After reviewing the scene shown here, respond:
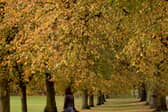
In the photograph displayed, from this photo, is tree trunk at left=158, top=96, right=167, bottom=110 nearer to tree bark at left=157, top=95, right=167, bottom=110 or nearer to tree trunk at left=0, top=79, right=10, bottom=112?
tree bark at left=157, top=95, right=167, bottom=110

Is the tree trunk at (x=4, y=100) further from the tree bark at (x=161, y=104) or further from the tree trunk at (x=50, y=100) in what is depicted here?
the tree bark at (x=161, y=104)

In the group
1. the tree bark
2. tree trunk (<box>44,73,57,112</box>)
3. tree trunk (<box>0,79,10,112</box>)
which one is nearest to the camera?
tree trunk (<box>0,79,10,112</box>)

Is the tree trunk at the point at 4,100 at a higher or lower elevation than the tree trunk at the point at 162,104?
higher

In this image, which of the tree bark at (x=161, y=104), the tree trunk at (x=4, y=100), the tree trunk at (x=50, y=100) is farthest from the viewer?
the tree trunk at (x=50, y=100)

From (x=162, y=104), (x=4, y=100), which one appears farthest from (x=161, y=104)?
(x=4, y=100)

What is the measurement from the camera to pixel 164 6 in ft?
56.7

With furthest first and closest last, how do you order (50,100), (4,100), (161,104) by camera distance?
(50,100), (161,104), (4,100)

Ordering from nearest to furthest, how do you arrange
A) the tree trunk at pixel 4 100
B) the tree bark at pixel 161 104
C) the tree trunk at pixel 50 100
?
the tree trunk at pixel 4 100 → the tree bark at pixel 161 104 → the tree trunk at pixel 50 100

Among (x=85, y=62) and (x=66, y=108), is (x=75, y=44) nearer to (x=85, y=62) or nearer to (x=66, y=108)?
(x=85, y=62)

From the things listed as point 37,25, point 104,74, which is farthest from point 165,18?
point 104,74

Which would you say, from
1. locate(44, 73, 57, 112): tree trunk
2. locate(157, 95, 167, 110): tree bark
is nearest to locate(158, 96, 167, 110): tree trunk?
locate(157, 95, 167, 110): tree bark

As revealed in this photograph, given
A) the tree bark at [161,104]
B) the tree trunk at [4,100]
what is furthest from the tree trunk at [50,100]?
the tree trunk at [4,100]

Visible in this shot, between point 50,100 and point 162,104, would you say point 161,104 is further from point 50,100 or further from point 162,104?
point 50,100

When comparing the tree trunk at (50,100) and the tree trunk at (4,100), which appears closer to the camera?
the tree trunk at (4,100)
